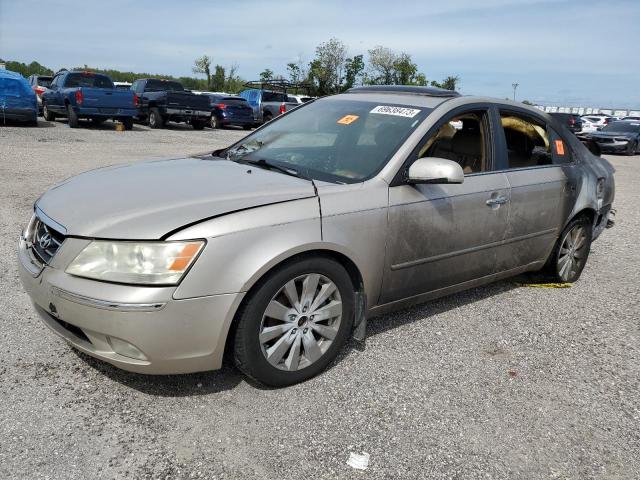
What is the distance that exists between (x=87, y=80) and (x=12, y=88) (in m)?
2.60

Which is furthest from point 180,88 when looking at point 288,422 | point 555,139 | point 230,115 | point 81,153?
point 288,422

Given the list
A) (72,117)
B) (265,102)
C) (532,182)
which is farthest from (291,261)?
(265,102)

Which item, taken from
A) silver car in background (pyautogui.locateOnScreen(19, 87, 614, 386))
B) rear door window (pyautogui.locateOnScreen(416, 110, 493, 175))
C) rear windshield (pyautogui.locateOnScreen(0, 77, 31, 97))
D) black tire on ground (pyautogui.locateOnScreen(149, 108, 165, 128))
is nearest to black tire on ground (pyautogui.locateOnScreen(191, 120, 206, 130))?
black tire on ground (pyautogui.locateOnScreen(149, 108, 165, 128))

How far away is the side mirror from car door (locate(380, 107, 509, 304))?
0.11 metres

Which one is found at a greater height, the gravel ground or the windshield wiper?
the windshield wiper

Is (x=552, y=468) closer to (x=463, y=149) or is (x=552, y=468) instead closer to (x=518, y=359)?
(x=518, y=359)

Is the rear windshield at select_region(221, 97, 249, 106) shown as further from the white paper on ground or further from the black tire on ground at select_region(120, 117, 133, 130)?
the white paper on ground

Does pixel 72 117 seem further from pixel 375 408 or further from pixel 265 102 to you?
pixel 375 408

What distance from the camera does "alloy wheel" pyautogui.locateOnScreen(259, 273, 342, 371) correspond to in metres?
2.95

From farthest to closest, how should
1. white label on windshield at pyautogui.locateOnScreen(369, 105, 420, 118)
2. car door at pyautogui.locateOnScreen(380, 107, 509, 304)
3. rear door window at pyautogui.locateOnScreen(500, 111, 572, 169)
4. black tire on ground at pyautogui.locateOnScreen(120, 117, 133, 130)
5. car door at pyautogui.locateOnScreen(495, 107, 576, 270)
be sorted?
black tire on ground at pyautogui.locateOnScreen(120, 117, 133, 130) → rear door window at pyautogui.locateOnScreen(500, 111, 572, 169) → car door at pyautogui.locateOnScreen(495, 107, 576, 270) → white label on windshield at pyautogui.locateOnScreen(369, 105, 420, 118) → car door at pyautogui.locateOnScreen(380, 107, 509, 304)

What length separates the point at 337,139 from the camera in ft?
12.6

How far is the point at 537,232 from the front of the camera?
4488 millimetres

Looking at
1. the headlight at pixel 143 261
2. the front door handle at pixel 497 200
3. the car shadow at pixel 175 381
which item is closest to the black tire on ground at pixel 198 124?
the front door handle at pixel 497 200

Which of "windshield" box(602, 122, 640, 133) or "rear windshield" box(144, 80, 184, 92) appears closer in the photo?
"rear windshield" box(144, 80, 184, 92)
